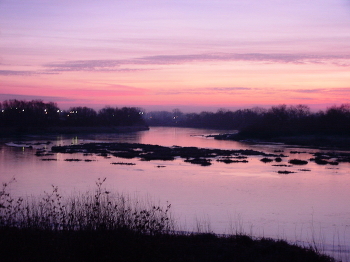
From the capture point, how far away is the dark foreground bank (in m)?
5.95

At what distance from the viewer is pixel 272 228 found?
11.0 m

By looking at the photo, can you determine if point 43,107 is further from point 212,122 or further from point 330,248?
point 330,248

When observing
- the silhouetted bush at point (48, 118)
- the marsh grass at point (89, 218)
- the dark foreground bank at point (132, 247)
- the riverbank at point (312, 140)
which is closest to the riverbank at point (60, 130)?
the silhouetted bush at point (48, 118)

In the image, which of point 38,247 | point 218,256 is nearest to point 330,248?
point 218,256

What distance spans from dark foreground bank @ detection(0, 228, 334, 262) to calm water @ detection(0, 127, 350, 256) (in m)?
1.93

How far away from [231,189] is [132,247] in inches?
475

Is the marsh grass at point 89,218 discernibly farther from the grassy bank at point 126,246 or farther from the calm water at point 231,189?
the calm water at point 231,189

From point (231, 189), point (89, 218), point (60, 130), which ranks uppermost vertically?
point (89, 218)

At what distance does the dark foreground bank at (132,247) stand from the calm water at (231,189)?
6.32 feet

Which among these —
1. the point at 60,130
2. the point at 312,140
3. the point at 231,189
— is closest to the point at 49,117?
the point at 60,130

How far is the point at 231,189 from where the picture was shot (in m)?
17.8

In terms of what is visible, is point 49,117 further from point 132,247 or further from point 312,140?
point 132,247

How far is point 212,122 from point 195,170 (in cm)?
10176

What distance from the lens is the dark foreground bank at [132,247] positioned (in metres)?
5.95
